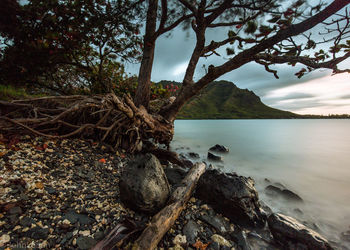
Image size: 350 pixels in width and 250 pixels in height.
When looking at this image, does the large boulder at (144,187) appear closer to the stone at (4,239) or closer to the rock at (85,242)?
the rock at (85,242)

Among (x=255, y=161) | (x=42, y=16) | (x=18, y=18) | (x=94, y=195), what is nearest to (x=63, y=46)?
(x=42, y=16)

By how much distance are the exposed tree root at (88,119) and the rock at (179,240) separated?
2.61 metres

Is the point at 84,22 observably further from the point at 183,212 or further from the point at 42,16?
the point at 183,212

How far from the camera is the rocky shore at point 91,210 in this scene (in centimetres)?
158

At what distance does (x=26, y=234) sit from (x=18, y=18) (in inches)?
215

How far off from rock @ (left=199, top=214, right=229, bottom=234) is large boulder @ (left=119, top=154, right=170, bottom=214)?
2.52 ft

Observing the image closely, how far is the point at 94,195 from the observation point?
2295mm

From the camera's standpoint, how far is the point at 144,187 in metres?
2.23

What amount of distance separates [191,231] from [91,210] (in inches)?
59.4

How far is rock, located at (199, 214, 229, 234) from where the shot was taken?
90.1 inches

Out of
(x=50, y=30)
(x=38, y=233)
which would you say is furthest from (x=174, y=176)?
(x=50, y=30)

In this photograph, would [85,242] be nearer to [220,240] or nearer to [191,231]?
[191,231]

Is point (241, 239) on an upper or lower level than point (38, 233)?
lower

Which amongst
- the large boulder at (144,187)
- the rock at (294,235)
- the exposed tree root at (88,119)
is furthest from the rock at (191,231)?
the exposed tree root at (88,119)
